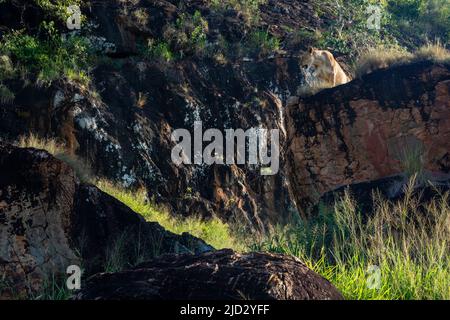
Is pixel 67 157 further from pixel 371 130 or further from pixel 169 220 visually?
pixel 169 220

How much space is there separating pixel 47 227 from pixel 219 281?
10.2 ft

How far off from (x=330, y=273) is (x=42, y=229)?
2.80 metres

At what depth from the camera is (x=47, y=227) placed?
6.97 m

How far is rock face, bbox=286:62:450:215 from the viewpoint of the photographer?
30.6 feet

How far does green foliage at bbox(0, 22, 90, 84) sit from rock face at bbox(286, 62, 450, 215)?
9874 millimetres

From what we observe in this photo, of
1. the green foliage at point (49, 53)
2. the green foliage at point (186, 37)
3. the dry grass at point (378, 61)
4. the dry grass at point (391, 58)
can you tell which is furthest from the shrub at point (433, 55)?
the green foliage at point (186, 37)

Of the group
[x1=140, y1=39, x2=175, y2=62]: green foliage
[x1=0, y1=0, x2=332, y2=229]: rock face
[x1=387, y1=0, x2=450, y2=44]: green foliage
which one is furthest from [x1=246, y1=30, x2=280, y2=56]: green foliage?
[x1=387, y1=0, x2=450, y2=44]: green foliage

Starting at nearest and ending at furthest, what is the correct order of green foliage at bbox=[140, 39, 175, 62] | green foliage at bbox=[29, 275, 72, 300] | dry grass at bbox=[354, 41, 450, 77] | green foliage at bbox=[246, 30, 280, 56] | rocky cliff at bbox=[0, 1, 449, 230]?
1. green foliage at bbox=[29, 275, 72, 300]
2. rocky cliff at bbox=[0, 1, 449, 230]
3. dry grass at bbox=[354, 41, 450, 77]
4. green foliage at bbox=[140, 39, 175, 62]
5. green foliage at bbox=[246, 30, 280, 56]

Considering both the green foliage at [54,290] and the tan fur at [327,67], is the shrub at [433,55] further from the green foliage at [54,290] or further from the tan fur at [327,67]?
the green foliage at [54,290]

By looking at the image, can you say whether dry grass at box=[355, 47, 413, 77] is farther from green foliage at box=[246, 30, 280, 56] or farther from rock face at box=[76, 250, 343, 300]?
green foliage at box=[246, 30, 280, 56]

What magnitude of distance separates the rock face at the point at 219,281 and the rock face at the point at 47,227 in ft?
7.18

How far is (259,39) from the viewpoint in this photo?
23.5m

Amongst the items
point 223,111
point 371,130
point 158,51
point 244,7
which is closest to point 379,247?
point 371,130

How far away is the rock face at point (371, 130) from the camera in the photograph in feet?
30.6
